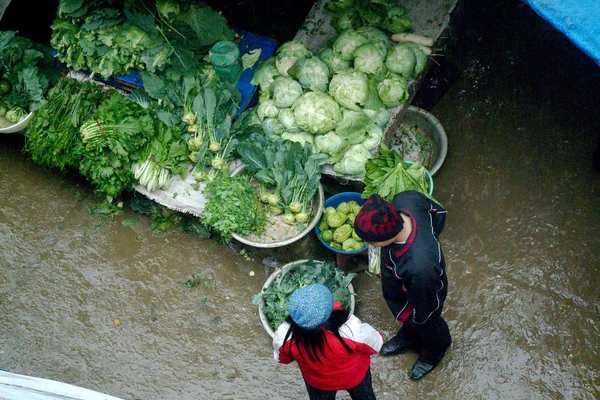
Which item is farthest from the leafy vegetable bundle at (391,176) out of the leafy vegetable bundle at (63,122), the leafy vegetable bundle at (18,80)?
the leafy vegetable bundle at (18,80)

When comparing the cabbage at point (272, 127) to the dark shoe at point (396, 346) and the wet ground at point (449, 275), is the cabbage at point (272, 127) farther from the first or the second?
the dark shoe at point (396, 346)

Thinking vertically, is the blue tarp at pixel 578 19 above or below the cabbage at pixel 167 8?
above

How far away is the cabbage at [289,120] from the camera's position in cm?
443

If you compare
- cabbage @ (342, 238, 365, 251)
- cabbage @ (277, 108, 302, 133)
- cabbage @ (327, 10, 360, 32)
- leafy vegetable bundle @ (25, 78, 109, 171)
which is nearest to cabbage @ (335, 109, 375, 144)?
cabbage @ (277, 108, 302, 133)

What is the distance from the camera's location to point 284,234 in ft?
14.5

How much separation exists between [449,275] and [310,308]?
2.19m

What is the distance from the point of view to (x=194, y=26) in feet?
15.9

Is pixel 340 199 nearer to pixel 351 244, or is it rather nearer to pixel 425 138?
pixel 351 244

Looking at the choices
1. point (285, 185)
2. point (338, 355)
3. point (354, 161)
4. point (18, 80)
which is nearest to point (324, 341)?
point (338, 355)

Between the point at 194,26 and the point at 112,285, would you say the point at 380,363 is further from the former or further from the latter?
the point at 194,26

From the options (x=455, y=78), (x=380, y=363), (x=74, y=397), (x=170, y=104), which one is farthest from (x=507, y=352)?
(x=170, y=104)

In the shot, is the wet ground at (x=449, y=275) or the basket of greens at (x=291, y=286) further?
the wet ground at (x=449, y=275)

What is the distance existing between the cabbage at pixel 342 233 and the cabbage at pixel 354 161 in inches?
17.4

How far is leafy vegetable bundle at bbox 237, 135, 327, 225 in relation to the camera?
13.9 feet
